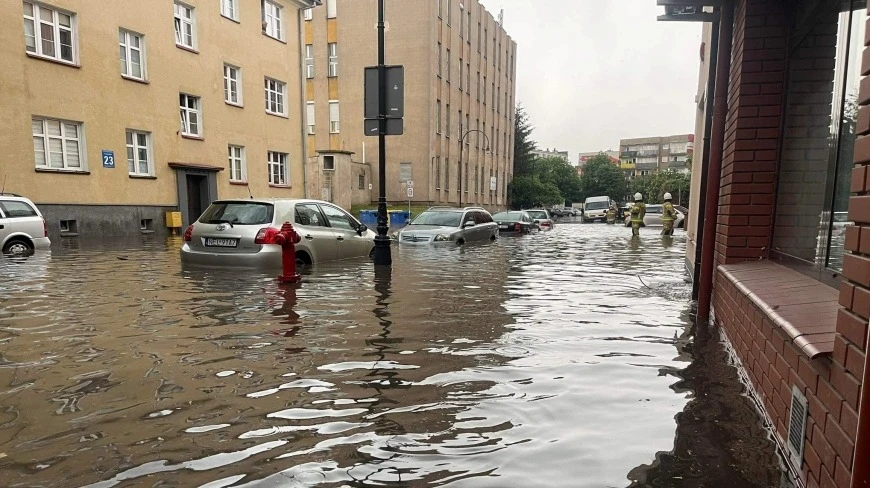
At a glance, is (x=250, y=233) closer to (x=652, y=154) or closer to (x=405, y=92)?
(x=405, y=92)

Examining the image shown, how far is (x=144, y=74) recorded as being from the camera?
65.4ft

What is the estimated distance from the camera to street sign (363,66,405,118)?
10242 mm

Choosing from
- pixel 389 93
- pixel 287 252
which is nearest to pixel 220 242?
pixel 287 252

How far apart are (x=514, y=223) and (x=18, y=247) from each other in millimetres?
19531

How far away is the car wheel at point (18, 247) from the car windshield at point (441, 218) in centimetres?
989

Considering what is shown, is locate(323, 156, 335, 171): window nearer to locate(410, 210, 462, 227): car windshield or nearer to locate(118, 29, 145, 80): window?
locate(118, 29, 145, 80): window

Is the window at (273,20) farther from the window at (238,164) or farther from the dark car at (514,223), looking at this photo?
the dark car at (514,223)

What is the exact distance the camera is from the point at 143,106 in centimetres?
1978

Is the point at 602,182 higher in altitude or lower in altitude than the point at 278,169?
higher

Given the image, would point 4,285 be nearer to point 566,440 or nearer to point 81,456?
point 81,456

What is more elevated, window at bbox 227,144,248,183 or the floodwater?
window at bbox 227,144,248,183

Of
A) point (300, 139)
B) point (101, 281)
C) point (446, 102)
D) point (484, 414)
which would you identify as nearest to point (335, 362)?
point (484, 414)

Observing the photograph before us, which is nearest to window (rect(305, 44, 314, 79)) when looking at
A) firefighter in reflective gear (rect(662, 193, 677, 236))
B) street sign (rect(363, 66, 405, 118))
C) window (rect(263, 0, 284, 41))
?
window (rect(263, 0, 284, 41))

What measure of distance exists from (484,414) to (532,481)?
84 cm
